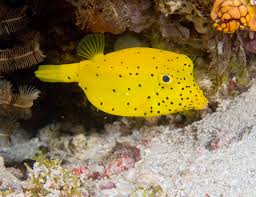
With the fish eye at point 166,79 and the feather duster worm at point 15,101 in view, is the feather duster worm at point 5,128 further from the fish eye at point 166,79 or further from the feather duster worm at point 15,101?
the fish eye at point 166,79

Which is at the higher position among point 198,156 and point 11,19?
point 11,19

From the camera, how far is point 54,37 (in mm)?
4594

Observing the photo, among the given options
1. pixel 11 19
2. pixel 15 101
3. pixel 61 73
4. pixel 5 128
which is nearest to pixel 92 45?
pixel 61 73

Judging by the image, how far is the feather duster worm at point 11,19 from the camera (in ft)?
13.5

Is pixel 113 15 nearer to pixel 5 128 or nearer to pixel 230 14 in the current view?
pixel 230 14

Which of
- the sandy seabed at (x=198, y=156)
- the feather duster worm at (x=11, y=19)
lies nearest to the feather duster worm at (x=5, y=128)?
the sandy seabed at (x=198, y=156)

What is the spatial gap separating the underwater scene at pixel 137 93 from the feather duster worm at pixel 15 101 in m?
0.01

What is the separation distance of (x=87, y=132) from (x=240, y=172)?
244 cm

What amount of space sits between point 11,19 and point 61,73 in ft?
2.60

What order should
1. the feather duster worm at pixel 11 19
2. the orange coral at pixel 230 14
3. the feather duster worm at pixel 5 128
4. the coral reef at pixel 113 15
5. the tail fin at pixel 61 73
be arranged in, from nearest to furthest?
the orange coral at pixel 230 14
the coral reef at pixel 113 15
the tail fin at pixel 61 73
the feather duster worm at pixel 11 19
the feather duster worm at pixel 5 128

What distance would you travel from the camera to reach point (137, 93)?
3.60 meters

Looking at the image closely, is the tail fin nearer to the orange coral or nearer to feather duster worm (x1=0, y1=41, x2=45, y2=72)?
feather duster worm (x1=0, y1=41, x2=45, y2=72)

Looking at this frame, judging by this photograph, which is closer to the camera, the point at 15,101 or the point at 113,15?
the point at 113,15

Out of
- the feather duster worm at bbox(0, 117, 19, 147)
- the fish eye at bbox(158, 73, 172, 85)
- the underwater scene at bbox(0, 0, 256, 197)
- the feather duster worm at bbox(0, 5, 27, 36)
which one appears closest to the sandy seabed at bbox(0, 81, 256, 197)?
the underwater scene at bbox(0, 0, 256, 197)
